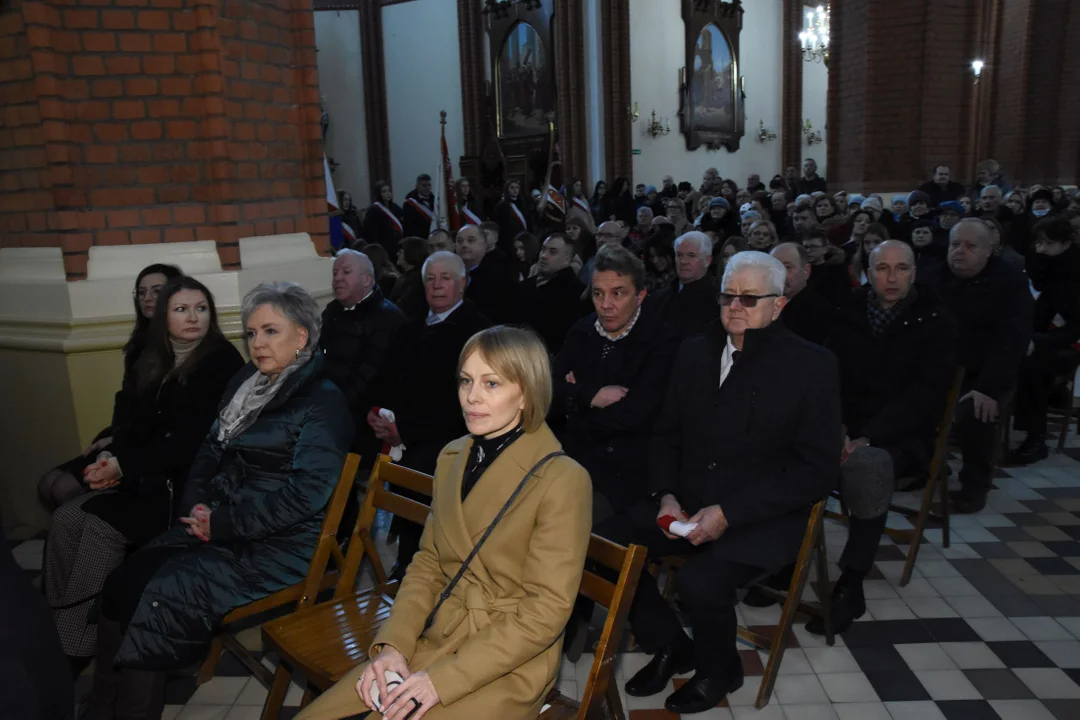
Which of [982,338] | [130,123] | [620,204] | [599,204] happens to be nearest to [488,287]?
[130,123]

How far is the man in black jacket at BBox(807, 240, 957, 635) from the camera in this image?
11.2 ft

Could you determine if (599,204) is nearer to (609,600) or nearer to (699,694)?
(699,694)

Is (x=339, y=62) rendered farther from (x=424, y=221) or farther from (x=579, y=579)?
(x=579, y=579)

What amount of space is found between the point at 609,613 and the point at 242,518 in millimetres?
1346

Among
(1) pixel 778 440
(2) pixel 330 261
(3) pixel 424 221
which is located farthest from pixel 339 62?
Result: (1) pixel 778 440

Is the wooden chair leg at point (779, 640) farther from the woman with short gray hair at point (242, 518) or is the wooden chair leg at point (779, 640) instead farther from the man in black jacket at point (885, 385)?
the woman with short gray hair at point (242, 518)

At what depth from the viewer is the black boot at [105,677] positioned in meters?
2.69

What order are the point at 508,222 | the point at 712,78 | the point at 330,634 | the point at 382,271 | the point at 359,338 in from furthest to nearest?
the point at 712,78 < the point at 508,222 < the point at 382,271 < the point at 359,338 < the point at 330,634

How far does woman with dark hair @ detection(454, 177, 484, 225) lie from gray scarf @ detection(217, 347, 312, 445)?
5.60m

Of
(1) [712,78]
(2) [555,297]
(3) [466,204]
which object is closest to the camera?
(2) [555,297]

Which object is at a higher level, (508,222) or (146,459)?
(508,222)

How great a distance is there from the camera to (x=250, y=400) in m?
2.93

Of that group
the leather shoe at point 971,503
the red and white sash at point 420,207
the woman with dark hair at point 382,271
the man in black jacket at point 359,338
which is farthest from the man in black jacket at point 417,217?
the leather shoe at point 971,503

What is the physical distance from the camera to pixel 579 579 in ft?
6.77
